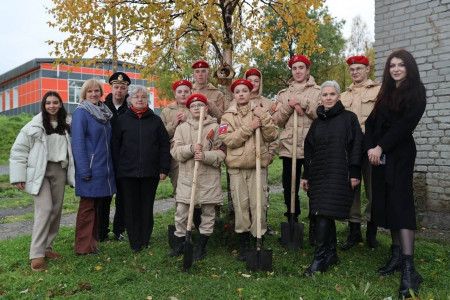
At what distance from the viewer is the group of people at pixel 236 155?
3684mm

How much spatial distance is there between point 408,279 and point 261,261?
4.41 ft

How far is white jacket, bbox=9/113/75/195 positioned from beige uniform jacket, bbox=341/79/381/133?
3.51 metres

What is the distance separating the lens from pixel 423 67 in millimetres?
6414

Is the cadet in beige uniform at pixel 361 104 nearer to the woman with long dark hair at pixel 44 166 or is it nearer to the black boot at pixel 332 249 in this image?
the black boot at pixel 332 249

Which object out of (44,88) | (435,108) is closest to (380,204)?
(435,108)

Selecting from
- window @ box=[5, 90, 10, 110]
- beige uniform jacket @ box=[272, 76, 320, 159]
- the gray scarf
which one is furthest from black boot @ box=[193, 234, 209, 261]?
window @ box=[5, 90, 10, 110]

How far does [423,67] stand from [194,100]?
402 centimetres

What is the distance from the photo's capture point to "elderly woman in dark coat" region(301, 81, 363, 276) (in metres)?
3.87

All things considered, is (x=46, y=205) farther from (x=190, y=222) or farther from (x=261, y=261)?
(x=261, y=261)

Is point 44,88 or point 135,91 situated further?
point 44,88

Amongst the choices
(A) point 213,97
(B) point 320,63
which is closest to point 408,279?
(A) point 213,97

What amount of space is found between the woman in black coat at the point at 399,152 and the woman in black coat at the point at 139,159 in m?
2.41

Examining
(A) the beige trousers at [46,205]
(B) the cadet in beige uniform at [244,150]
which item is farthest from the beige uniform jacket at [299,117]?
(A) the beige trousers at [46,205]

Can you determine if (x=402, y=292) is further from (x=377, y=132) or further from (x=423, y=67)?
(x=423, y=67)
